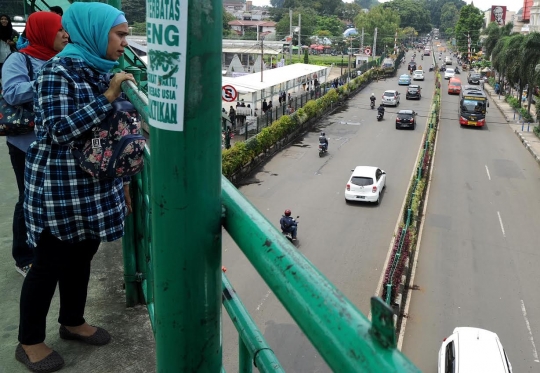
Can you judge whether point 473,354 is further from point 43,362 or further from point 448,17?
point 448,17

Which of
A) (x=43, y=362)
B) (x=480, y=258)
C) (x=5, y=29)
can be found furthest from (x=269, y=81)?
(x=43, y=362)

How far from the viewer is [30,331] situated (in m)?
2.16

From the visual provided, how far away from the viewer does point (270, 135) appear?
72.9ft

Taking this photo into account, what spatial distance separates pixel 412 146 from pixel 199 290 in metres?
25.3

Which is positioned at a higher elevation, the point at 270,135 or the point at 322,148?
the point at 270,135

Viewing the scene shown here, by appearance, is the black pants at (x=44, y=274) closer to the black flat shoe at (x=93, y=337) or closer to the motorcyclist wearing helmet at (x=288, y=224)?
the black flat shoe at (x=93, y=337)

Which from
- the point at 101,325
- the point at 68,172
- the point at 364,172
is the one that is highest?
the point at 68,172

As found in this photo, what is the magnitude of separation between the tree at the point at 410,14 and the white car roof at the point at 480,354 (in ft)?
370

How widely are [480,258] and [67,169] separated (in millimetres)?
13539

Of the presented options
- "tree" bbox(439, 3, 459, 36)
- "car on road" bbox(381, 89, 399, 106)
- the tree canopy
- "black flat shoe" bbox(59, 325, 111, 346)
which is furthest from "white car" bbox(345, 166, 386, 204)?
"tree" bbox(439, 3, 459, 36)

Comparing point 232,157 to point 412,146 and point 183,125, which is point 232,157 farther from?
point 183,125

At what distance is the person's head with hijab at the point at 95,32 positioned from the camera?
179 centimetres

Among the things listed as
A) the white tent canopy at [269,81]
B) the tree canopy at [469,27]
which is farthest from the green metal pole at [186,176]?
the tree canopy at [469,27]

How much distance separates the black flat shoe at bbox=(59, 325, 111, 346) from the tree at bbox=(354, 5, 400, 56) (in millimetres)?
72696
